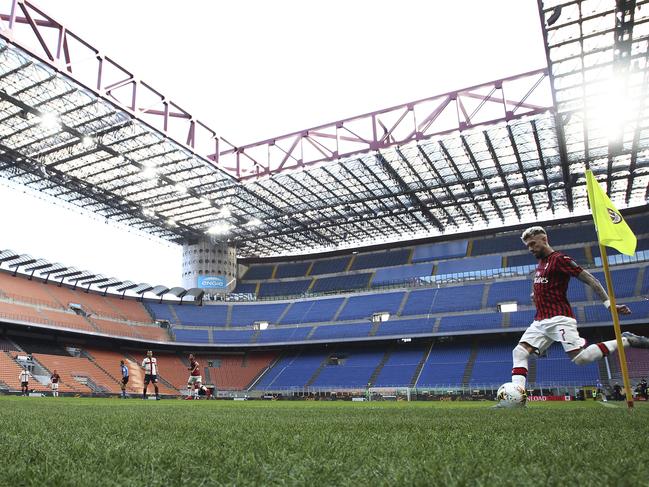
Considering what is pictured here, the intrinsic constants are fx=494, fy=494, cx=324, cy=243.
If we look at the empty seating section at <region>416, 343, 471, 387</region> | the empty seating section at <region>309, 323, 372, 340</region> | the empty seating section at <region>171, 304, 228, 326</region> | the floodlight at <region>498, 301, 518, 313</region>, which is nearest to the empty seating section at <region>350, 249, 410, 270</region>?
the empty seating section at <region>309, 323, 372, 340</region>

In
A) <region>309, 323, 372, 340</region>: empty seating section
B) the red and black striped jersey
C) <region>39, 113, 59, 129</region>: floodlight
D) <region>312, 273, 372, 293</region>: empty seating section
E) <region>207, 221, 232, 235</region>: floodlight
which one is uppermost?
<region>39, 113, 59, 129</region>: floodlight

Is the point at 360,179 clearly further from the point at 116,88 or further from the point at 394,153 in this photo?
the point at 116,88

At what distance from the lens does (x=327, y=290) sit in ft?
174

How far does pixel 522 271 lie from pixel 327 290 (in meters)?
19.6

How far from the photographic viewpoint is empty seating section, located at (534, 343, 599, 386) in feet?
104

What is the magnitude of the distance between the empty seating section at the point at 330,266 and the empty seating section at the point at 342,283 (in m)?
1.24

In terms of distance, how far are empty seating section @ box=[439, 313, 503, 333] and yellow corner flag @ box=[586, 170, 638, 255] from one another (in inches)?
1315

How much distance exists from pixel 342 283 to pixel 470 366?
745 inches

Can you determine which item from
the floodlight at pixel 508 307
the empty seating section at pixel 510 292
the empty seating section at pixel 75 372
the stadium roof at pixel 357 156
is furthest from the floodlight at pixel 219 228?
the floodlight at pixel 508 307

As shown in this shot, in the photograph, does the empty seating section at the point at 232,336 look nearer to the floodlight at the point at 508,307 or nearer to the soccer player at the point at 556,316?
the floodlight at the point at 508,307

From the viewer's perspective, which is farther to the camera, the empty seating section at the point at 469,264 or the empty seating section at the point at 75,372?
the empty seating section at the point at 469,264

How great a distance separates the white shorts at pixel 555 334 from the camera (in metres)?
6.45

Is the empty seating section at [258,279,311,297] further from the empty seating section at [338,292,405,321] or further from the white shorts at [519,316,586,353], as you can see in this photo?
the white shorts at [519,316,586,353]

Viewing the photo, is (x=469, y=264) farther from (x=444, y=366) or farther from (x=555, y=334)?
(x=555, y=334)
